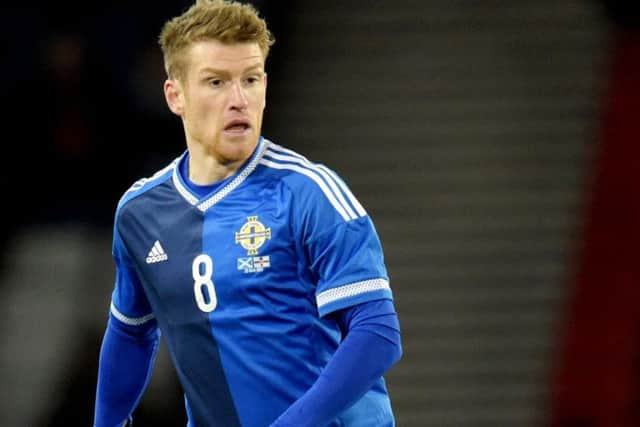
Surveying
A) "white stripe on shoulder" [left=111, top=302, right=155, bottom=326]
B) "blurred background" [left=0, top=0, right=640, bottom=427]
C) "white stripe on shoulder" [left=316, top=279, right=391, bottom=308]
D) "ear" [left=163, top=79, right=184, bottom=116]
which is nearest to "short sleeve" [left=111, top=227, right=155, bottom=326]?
"white stripe on shoulder" [left=111, top=302, right=155, bottom=326]

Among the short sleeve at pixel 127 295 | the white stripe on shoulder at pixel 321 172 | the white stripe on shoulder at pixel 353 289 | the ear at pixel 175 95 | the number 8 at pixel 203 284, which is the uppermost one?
the ear at pixel 175 95

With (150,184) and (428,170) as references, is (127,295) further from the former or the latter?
(428,170)

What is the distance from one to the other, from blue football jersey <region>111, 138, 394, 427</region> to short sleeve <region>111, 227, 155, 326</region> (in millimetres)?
221

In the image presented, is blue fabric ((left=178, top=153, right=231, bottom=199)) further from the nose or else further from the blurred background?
the blurred background

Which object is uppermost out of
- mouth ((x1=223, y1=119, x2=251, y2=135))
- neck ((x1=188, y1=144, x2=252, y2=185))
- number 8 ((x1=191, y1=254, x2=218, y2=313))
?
mouth ((x1=223, y1=119, x2=251, y2=135))

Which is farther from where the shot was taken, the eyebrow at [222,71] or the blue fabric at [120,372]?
the blue fabric at [120,372]

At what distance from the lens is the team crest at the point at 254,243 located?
12.3ft

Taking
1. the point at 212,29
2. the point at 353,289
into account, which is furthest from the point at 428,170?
the point at 353,289

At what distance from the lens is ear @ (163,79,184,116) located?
408cm

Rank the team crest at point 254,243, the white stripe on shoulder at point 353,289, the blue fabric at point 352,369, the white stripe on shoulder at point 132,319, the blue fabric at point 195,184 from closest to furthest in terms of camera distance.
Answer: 1. the blue fabric at point 352,369
2. the white stripe on shoulder at point 353,289
3. the team crest at point 254,243
4. the blue fabric at point 195,184
5. the white stripe on shoulder at point 132,319

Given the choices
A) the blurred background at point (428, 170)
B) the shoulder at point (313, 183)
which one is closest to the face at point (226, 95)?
the shoulder at point (313, 183)

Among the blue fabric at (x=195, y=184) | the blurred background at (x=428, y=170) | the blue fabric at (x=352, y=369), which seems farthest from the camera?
the blurred background at (x=428, y=170)

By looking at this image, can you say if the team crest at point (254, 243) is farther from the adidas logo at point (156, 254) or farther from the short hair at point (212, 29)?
the short hair at point (212, 29)

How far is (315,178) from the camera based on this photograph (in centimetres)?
377
